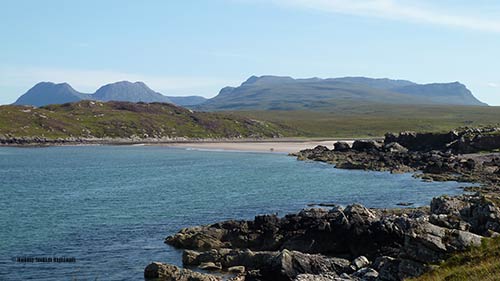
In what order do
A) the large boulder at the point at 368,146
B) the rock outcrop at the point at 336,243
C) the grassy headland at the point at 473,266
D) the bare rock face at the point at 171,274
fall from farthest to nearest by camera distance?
the large boulder at the point at 368,146 < the bare rock face at the point at 171,274 < the rock outcrop at the point at 336,243 < the grassy headland at the point at 473,266

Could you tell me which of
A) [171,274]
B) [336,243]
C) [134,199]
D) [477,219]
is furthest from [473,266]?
[134,199]

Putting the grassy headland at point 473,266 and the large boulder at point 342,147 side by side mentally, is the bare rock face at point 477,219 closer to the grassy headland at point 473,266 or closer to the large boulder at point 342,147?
the grassy headland at point 473,266

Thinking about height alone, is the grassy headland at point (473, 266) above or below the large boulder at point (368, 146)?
above

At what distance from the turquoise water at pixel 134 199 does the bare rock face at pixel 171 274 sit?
39.7 inches

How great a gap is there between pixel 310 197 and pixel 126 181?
118 feet

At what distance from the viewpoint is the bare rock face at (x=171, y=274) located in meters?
35.5

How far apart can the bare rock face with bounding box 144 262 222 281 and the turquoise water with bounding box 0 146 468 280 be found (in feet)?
3.31

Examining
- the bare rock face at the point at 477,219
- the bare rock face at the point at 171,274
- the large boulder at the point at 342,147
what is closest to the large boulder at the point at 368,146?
the large boulder at the point at 342,147

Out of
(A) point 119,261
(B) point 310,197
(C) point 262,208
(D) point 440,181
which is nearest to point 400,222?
(A) point 119,261

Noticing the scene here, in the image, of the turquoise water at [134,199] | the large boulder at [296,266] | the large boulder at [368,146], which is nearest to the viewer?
the large boulder at [296,266]

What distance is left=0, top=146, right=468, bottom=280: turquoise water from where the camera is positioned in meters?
43.6

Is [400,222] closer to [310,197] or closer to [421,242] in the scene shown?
[421,242]

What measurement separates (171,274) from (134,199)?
38.8 metres

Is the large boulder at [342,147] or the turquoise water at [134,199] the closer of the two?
the turquoise water at [134,199]
